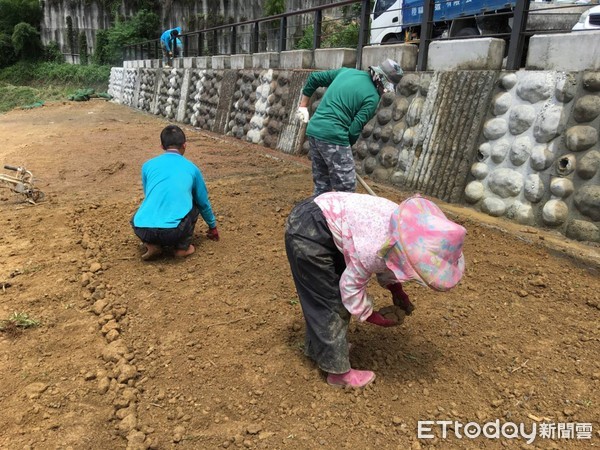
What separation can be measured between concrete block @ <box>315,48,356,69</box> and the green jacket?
3253 mm

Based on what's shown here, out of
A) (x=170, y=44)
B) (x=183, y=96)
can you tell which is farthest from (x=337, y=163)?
(x=170, y=44)

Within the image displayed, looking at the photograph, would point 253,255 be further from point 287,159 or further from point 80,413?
point 287,159

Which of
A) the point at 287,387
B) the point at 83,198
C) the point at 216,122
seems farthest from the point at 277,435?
the point at 216,122

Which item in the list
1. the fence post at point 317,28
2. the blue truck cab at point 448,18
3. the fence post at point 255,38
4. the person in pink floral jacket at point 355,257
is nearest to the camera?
the person in pink floral jacket at point 355,257

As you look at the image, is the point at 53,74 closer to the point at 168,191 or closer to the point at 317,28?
the point at 317,28

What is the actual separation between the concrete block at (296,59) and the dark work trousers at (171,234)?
5.31 m

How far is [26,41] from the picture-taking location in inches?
1303

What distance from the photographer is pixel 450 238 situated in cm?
181

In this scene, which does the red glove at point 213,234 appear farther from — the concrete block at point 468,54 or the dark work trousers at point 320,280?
the concrete block at point 468,54

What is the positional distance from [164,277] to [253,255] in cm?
74

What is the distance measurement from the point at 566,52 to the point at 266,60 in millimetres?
6389

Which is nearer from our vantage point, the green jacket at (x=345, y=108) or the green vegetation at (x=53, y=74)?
the green jacket at (x=345, y=108)

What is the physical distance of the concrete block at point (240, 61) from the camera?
34.0 feet

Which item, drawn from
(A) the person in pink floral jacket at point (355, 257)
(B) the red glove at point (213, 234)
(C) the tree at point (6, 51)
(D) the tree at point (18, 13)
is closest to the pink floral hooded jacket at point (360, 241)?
(A) the person in pink floral jacket at point (355, 257)
